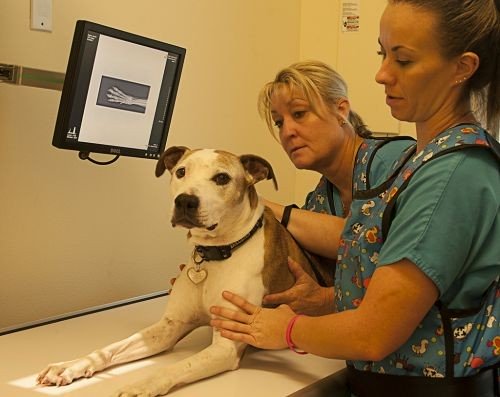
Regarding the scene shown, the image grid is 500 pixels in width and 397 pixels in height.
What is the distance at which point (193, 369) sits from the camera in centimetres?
130

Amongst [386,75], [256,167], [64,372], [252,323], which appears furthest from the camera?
[256,167]

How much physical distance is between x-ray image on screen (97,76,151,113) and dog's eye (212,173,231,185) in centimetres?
39

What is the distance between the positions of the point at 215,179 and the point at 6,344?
65 cm

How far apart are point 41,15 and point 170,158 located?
60 cm

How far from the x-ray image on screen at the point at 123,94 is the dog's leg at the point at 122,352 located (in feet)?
1.98

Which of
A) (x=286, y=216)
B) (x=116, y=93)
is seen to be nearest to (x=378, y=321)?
(x=286, y=216)

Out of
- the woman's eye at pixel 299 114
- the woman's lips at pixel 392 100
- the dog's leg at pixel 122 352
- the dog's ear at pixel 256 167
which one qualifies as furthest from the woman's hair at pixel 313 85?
the dog's leg at pixel 122 352

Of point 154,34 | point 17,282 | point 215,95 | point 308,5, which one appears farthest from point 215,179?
point 308,5

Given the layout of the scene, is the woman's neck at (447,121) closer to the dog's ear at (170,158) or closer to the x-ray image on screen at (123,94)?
the dog's ear at (170,158)

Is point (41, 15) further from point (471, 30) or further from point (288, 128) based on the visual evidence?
point (471, 30)

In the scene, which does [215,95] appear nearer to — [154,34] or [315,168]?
[154,34]

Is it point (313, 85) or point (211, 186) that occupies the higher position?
point (313, 85)

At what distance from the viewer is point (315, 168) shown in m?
1.91

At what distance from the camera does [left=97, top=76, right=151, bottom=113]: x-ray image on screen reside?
1691 millimetres
